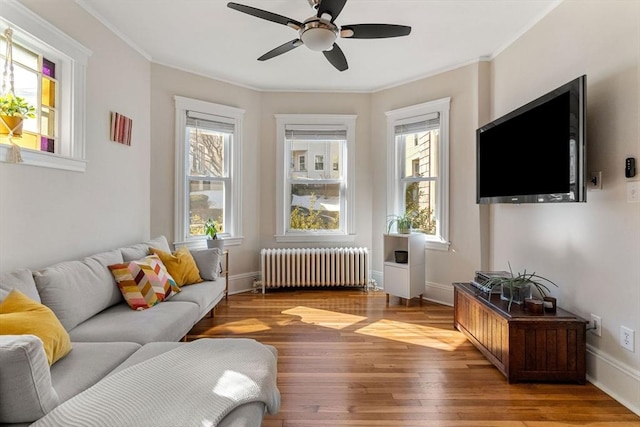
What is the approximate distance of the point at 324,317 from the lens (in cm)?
341

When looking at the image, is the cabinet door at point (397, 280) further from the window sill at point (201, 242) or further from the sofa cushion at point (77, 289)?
the sofa cushion at point (77, 289)

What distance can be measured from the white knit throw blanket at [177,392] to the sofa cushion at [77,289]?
0.96 metres

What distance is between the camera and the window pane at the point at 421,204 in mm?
4086

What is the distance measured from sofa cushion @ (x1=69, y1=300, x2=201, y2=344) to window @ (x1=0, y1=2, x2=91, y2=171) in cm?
110

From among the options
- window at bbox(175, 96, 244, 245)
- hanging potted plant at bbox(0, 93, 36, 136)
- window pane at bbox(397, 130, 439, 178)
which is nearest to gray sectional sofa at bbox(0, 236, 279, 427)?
hanging potted plant at bbox(0, 93, 36, 136)

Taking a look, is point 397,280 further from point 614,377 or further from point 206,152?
point 206,152

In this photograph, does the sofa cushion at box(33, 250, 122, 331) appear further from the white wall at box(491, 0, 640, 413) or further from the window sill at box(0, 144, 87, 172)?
the white wall at box(491, 0, 640, 413)

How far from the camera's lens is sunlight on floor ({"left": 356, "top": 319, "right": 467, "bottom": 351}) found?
9.13 feet

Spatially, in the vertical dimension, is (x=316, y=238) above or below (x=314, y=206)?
below

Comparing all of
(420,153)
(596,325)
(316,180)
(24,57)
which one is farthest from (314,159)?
(596,325)

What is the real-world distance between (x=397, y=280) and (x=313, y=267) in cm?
109

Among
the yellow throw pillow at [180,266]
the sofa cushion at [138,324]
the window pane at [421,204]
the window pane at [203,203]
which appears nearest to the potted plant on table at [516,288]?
the window pane at [421,204]

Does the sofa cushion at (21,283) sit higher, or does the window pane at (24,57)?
the window pane at (24,57)

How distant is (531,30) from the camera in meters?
2.87
